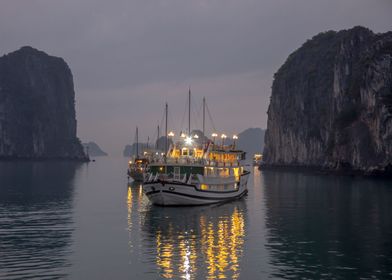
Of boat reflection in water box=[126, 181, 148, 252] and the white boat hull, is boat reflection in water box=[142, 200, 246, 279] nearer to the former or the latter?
boat reflection in water box=[126, 181, 148, 252]

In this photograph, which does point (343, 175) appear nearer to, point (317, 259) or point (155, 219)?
point (155, 219)

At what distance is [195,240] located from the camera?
121ft

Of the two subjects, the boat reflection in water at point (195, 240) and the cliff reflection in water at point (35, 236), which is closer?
the cliff reflection in water at point (35, 236)

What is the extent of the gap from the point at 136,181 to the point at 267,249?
76448 mm

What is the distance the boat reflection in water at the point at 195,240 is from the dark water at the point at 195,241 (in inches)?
2.5

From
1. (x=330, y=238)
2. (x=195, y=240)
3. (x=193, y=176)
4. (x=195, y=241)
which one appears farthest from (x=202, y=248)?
(x=193, y=176)

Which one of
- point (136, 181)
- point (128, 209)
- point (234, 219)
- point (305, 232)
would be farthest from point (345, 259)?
point (136, 181)

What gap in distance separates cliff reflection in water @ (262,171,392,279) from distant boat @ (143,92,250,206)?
628cm

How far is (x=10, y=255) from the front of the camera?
3098 centimetres

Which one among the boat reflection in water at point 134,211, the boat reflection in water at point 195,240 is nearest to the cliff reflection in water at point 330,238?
the boat reflection in water at point 195,240

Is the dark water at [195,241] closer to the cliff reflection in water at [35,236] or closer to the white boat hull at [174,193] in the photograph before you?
the cliff reflection in water at [35,236]

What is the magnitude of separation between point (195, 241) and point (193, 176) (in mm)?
22585

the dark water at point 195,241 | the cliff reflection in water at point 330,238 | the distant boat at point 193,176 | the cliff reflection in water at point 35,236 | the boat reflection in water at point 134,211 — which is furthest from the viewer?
the distant boat at point 193,176

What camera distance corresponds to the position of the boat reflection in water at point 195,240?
2817cm
